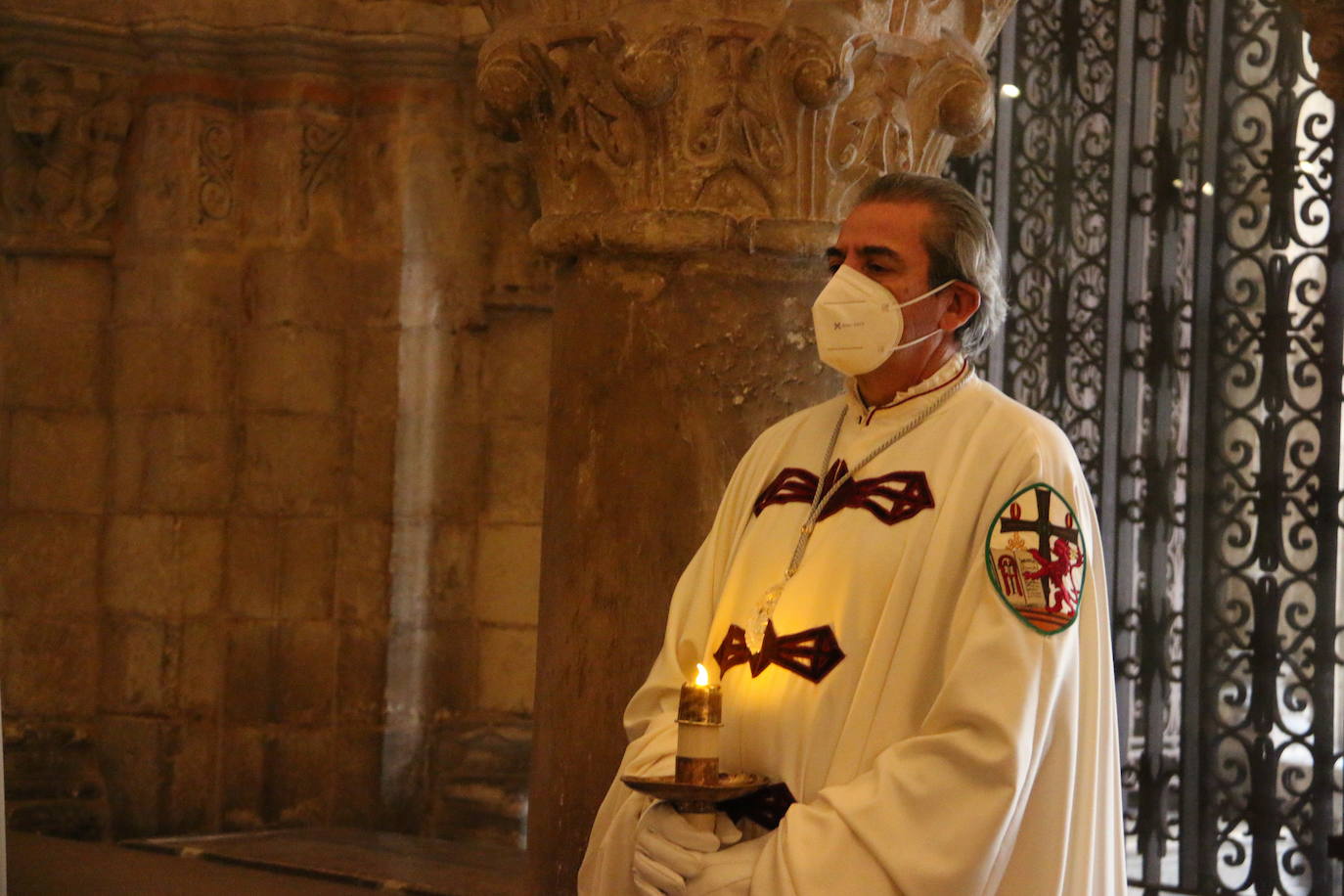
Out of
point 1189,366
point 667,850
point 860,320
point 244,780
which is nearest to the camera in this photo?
point 667,850

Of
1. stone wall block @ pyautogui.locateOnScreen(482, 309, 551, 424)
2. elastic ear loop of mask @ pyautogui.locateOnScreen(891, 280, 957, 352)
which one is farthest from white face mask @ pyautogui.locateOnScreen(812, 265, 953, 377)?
stone wall block @ pyautogui.locateOnScreen(482, 309, 551, 424)

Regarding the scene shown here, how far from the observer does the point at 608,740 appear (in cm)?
380

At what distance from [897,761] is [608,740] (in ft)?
5.50

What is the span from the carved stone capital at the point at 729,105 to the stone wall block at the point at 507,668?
7.61ft

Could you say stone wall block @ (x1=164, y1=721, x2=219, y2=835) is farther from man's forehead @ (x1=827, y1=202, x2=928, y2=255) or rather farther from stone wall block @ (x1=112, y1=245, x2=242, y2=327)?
man's forehead @ (x1=827, y1=202, x2=928, y2=255)

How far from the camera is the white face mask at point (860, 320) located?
2451 millimetres

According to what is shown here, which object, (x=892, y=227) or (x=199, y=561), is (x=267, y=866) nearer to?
(x=199, y=561)

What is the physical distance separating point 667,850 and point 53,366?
14.4 ft

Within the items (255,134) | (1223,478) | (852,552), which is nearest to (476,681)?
(255,134)

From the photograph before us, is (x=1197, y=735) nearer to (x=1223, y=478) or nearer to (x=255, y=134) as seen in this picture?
(x=1223, y=478)

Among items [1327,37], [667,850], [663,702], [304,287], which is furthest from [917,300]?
[304,287]

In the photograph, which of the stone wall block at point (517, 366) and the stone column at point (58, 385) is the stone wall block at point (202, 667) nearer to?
the stone column at point (58, 385)

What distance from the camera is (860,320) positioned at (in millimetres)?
2451

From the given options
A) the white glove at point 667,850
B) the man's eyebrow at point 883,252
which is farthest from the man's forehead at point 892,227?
the white glove at point 667,850
